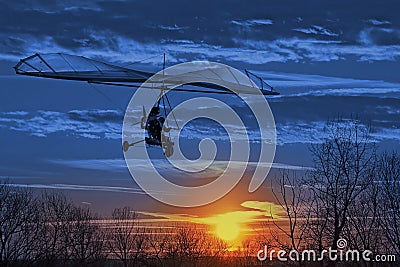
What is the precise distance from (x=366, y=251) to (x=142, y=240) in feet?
145

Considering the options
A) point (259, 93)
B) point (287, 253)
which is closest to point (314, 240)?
point (287, 253)

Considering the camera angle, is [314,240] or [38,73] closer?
[38,73]

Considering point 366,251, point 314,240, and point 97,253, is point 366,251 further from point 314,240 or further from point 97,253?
point 97,253

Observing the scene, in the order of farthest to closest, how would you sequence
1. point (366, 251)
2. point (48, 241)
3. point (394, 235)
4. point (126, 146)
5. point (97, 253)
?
point (97, 253) < point (48, 241) < point (394, 235) < point (366, 251) < point (126, 146)

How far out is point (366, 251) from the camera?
40344mm

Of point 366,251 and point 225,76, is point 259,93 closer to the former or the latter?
point 225,76

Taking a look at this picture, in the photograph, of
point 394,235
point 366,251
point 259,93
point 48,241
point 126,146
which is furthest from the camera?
point 48,241

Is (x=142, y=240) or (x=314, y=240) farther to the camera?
(x=142, y=240)

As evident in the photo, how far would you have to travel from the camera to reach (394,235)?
43562mm

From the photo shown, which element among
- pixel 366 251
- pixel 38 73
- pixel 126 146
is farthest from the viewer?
pixel 366 251

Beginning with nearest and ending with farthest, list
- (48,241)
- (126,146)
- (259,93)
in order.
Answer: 1. (126,146)
2. (259,93)
3. (48,241)

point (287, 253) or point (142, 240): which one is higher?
point (142, 240)

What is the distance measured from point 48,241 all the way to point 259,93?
43.1 meters

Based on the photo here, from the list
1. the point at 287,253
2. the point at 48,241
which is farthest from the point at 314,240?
the point at 48,241
